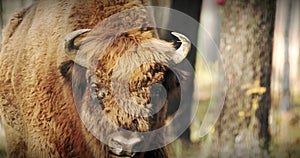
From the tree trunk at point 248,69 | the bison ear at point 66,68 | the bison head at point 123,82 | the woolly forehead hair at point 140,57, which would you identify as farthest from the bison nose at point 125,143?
the tree trunk at point 248,69

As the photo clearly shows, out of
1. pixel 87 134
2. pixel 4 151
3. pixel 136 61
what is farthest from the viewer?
pixel 4 151

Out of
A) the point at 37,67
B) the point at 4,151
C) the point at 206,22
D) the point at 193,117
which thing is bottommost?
the point at 4,151

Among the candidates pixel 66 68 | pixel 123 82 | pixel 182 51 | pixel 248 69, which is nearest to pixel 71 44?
pixel 66 68

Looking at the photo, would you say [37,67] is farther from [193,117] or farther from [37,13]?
[193,117]

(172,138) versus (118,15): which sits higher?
(118,15)

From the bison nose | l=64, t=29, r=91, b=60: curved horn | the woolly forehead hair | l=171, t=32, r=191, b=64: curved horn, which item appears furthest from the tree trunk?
l=64, t=29, r=91, b=60: curved horn

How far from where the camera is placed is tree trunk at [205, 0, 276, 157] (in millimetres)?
4430

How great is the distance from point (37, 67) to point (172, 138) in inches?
46.4

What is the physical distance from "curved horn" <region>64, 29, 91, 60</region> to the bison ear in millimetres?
80

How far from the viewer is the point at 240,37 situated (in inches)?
175

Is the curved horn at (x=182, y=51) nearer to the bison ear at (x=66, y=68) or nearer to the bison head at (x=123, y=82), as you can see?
the bison head at (x=123, y=82)

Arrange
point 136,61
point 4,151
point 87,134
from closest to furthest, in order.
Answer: point 136,61 < point 87,134 < point 4,151

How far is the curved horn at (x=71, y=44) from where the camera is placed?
423cm

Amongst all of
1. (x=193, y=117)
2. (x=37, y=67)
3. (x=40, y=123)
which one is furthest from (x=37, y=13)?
(x=193, y=117)
